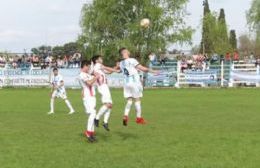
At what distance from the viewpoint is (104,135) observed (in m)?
15.5

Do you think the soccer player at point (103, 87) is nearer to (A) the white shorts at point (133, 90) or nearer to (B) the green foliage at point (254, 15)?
(A) the white shorts at point (133, 90)

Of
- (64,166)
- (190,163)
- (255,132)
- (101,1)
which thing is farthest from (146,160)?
(101,1)

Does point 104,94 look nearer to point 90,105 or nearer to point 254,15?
point 90,105

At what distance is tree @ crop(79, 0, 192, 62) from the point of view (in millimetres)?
67312

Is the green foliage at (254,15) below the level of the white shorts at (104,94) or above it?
above

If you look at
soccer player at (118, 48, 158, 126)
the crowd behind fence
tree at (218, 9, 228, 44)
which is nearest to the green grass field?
soccer player at (118, 48, 158, 126)

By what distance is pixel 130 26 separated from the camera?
6744 centimetres

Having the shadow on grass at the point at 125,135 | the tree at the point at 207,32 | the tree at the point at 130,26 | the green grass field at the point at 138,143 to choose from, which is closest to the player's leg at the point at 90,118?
the green grass field at the point at 138,143

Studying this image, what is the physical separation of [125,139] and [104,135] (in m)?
1.09

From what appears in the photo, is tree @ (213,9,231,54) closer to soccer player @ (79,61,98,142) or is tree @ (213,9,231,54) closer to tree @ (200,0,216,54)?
tree @ (200,0,216,54)

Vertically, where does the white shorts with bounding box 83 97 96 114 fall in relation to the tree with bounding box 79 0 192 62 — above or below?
below

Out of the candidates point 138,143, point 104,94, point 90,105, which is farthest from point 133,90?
point 138,143

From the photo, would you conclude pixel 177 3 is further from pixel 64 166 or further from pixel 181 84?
pixel 64 166

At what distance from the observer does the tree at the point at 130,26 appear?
221 ft
